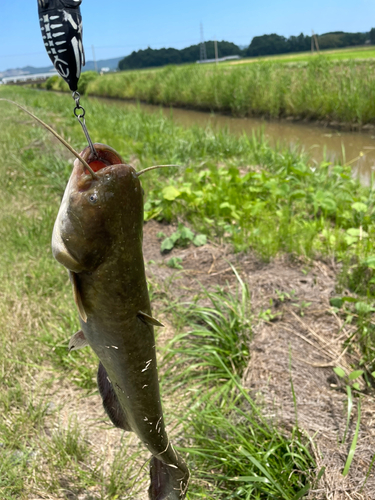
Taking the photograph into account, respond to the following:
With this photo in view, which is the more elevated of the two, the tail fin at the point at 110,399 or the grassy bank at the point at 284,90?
the grassy bank at the point at 284,90

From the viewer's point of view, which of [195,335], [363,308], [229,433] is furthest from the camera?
[195,335]

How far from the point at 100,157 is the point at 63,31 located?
0.36 m

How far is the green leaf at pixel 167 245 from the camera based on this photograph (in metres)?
3.66

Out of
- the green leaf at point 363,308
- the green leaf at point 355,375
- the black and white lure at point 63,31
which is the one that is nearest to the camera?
the black and white lure at point 63,31

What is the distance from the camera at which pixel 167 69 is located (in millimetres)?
19656

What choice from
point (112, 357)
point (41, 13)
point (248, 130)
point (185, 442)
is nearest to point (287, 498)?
point (185, 442)

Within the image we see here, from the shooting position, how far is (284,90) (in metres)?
12.2

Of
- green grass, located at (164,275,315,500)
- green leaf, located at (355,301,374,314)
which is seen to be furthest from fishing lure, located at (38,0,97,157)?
green leaf, located at (355,301,374,314)

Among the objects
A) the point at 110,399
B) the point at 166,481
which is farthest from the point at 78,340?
the point at 166,481

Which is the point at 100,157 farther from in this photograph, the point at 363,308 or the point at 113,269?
the point at 363,308

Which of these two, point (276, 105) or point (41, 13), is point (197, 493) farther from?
point (276, 105)

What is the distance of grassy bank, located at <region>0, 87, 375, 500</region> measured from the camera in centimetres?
170

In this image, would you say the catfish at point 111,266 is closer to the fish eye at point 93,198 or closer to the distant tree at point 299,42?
the fish eye at point 93,198

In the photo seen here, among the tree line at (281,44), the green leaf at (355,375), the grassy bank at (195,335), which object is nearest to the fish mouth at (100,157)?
the grassy bank at (195,335)
